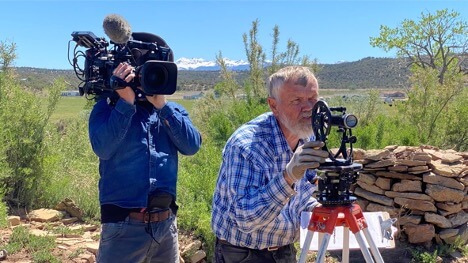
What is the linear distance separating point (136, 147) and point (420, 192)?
152 inches

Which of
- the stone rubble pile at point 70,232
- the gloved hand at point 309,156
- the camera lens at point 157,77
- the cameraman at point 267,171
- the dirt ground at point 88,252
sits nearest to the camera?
the gloved hand at point 309,156

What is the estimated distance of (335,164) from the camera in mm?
1630

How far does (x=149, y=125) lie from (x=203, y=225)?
7.06 feet

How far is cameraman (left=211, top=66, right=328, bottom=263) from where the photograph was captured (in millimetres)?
1849

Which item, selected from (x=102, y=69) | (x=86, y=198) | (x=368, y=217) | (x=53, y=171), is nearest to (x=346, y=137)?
(x=368, y=217)

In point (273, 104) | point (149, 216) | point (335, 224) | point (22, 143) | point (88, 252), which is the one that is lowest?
point (88, 252)

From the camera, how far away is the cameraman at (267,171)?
1.85 m

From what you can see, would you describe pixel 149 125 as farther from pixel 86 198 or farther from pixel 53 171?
pixel 53 171

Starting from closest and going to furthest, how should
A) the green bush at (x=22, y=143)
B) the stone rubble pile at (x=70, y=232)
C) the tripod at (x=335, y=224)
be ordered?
the tripod at (x=335, y=224)
the stone rubble pile at (x=70, y=232)
the green bush at (x=22, y=143)

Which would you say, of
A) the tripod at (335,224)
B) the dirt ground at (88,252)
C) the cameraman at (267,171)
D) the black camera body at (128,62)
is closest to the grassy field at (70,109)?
the dirt ground at (88,252)

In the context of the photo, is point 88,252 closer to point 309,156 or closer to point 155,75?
point 155,75

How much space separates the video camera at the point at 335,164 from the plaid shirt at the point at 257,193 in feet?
0.39

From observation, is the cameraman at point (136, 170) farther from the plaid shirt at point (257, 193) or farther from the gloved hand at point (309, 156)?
the gloved hand at point (309, 156)

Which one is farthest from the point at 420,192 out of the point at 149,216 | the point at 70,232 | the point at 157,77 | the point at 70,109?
the point at 70,109
